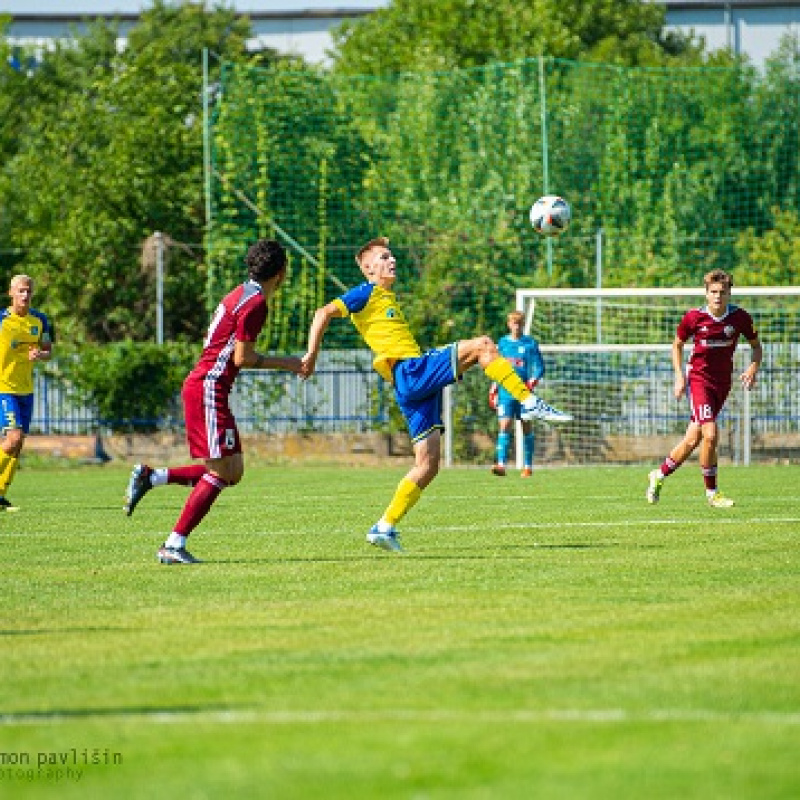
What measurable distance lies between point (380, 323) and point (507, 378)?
130 centimetres

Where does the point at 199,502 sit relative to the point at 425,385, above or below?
below

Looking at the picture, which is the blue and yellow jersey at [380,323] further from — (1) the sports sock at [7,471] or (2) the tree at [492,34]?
(2) the tree at [492,34]

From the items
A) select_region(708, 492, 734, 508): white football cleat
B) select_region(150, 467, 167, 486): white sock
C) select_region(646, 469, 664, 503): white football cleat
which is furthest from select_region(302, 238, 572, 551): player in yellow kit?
select_region(646, 469, 664, 503): white football cleat

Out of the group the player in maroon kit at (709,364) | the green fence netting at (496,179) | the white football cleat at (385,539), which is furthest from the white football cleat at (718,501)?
the green fence netting at (496,179)

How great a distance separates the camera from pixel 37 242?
42.3 m

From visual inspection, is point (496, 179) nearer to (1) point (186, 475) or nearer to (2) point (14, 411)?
(2) point (14, 411)

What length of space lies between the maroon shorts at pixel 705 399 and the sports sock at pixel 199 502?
6362mm

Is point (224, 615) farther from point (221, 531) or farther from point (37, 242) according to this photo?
point (37, 242)

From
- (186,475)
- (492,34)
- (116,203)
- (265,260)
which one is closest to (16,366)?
(186,475)

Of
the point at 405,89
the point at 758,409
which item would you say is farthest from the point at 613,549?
the point at 405,89

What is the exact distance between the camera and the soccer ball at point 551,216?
20.2 m

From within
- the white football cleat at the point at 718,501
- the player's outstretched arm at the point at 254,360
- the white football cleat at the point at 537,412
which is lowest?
the white football cleat at the point at 718,501

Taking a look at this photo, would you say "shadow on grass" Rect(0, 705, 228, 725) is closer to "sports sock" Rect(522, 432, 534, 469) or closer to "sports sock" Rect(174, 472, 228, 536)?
"sports sock" Rect(174, 472, 228, 536)

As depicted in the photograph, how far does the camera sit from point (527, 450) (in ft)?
82.4
